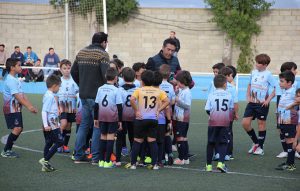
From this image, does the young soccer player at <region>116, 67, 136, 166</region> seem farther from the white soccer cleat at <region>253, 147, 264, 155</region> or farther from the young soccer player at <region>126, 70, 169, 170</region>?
the white soccer cleat at <region>253, 147, 264, 155</region>

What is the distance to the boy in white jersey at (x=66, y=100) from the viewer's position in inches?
461

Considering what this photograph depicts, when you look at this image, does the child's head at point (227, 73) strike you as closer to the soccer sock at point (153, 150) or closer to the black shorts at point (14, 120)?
the soccer sock at point (153, 150)

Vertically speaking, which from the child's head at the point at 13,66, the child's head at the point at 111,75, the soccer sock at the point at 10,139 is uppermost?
the child's head at the point at 13,66

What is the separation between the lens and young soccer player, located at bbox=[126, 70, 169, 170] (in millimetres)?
9703

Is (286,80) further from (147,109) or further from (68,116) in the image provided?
(68,116)

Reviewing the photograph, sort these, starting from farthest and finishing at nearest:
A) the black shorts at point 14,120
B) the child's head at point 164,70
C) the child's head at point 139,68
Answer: the child's head at point 139,68 → the black shorts at point 14,120 → the child's head at point 164,70

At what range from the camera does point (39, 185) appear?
855cm

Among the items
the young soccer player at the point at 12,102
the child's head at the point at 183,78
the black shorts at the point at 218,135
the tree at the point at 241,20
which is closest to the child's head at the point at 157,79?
the child's head at the point at 183,78

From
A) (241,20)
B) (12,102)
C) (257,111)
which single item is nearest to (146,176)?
(12,102)

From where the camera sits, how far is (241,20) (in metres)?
29.8

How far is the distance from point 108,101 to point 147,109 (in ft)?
2.02

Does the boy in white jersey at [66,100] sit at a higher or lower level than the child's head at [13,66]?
lower

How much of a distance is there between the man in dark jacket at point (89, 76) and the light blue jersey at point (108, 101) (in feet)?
1.25

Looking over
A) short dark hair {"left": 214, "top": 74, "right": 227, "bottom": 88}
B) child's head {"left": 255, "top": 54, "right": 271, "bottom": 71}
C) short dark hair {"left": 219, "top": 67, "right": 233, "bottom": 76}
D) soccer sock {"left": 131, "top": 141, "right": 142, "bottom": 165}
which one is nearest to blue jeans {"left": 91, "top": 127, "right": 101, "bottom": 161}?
soccer sock {"left": 131, "top": 141, "right": 142, "bottom": 165}
